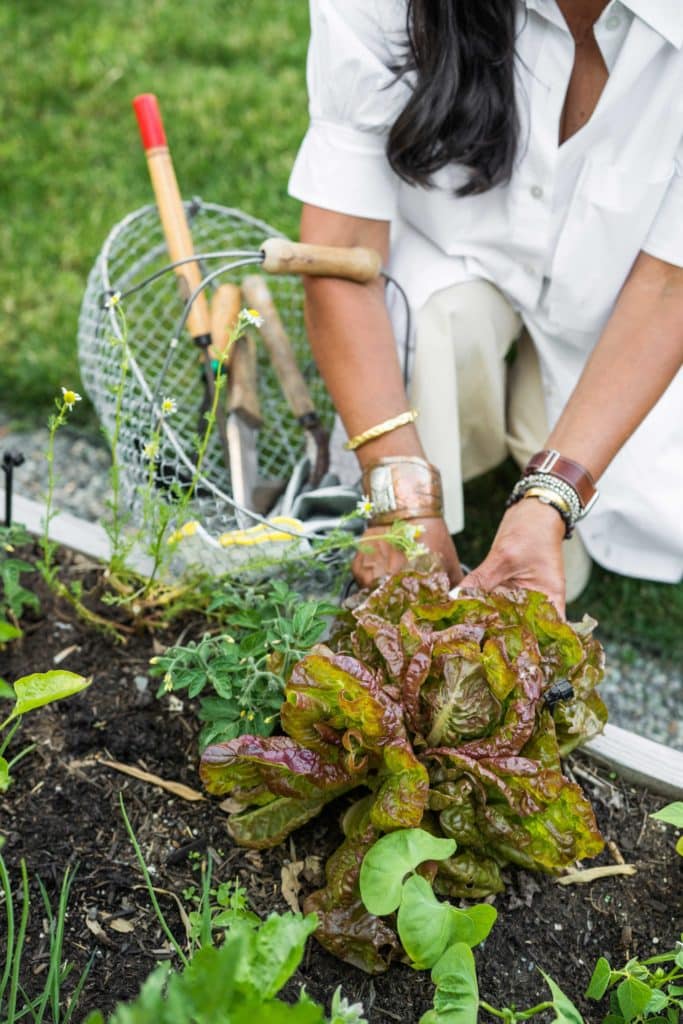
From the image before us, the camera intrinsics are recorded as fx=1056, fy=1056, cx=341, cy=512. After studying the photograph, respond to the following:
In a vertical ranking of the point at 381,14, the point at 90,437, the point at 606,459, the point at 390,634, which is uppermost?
the point at 381,14

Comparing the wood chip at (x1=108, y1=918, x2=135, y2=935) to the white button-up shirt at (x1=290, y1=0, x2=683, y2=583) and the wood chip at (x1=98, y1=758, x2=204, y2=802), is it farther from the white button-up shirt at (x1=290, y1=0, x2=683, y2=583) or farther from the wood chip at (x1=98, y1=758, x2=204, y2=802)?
the white button-up shirt at (x1=290, y1=0, x2=683, y2=583)

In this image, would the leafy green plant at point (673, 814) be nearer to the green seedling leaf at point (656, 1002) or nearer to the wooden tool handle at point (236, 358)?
the green seedling leaf at point (656, 1002)

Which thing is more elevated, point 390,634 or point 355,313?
point 355,313

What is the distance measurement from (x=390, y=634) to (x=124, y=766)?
45 cm

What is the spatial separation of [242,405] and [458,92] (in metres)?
0.64

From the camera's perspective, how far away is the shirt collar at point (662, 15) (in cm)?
152

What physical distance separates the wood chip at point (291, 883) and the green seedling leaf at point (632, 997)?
40 centimetres

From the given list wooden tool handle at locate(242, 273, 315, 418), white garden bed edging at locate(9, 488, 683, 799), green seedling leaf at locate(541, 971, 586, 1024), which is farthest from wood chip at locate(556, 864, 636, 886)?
wooden tool handle at locate(242, 273, 315, 418)

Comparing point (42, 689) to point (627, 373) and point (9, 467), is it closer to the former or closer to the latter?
point (9, 467)

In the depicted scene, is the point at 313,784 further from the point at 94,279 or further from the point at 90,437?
the point at 90,437

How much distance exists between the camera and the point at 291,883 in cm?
138

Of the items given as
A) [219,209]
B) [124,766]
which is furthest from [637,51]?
[124,766]

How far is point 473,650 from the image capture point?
4.27 ft

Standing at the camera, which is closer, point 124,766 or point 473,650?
point 473,650
